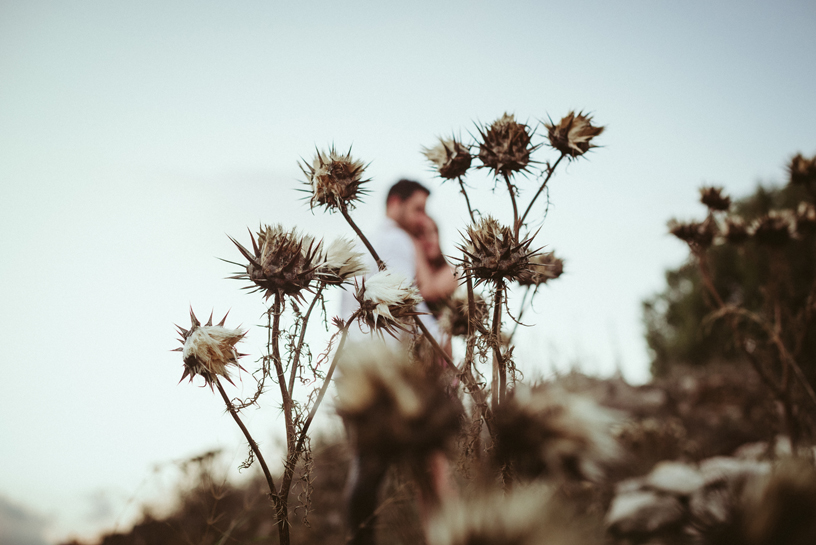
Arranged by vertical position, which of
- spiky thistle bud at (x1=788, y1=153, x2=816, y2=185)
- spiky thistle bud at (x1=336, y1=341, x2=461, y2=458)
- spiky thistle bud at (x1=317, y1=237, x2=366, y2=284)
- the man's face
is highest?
the man's face

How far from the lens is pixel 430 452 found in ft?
3.06

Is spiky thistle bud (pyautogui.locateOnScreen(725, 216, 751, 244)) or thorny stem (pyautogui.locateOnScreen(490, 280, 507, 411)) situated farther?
spiky thistle bud (pyautogui.locateOnScreen(725, 216, 751, 244))

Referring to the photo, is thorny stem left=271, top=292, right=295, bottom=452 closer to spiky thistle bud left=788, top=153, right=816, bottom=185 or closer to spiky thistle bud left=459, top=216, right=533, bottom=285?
spiky thistle bud left=459, top=216, right=533, bottom=285

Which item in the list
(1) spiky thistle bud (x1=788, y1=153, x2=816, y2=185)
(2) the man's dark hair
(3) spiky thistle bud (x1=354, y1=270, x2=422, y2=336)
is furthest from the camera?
(2) the man's dark hair

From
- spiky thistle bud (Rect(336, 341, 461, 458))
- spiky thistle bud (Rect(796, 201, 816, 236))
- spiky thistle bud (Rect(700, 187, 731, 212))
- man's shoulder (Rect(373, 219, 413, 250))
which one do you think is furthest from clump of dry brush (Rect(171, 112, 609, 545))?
spiky thistle bud (Rect(796, 201, 816, 236))

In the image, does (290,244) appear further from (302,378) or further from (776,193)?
(776,193)

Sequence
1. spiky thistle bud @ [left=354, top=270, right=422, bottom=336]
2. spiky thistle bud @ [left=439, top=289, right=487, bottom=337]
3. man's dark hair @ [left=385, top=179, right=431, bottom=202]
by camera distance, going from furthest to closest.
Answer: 1. man's dark hair @ [left=385, top=179, right=431, bottom=202]
2. spiky thistle bud @ [left=439, top=289, right=487, bottom=337]
3. spiky thistle bud @ [left=354, top=270, right=422, bottom=336]

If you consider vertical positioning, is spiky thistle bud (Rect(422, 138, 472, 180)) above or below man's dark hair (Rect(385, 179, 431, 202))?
below

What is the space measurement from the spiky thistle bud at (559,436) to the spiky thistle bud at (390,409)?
0.50 ft

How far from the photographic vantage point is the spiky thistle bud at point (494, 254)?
1.91 m

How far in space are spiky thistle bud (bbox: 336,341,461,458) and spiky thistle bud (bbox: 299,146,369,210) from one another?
1.30 meters

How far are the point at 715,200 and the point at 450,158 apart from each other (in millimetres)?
2956

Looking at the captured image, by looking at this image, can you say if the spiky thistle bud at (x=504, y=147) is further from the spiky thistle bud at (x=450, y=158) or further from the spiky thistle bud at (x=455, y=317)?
the spiky thistle bud at (x=455, y=317)

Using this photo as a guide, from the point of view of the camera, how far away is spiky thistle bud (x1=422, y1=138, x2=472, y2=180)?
7.96 feet
